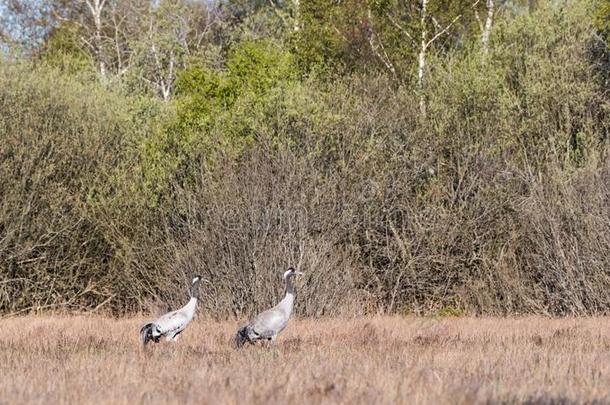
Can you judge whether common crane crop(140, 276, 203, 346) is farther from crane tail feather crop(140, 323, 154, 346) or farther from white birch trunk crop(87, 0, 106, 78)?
white birch trunk crop(87, 0, 106, 78)

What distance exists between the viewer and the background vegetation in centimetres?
2272

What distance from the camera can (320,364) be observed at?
1201 centimetres

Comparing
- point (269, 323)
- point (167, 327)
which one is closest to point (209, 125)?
point (167, 327)

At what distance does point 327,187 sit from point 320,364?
11348 millimetres

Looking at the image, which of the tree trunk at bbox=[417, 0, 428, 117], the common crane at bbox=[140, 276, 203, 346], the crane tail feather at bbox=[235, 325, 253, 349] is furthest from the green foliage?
the crane tail feather at bbox=[235, 325, 253, 349]

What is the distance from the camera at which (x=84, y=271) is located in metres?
25.7

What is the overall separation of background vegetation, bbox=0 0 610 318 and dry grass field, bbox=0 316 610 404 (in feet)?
13.2

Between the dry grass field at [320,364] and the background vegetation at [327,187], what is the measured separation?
4034mm

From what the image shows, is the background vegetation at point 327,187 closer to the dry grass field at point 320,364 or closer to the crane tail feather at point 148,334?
the dry grass field at point 320,364

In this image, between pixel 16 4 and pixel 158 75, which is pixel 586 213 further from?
pixel 16 4

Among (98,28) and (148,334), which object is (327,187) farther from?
(98,28)

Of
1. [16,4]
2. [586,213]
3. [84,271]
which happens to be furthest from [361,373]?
[16,4]

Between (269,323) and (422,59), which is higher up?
(422,59)

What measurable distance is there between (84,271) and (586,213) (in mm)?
11089
